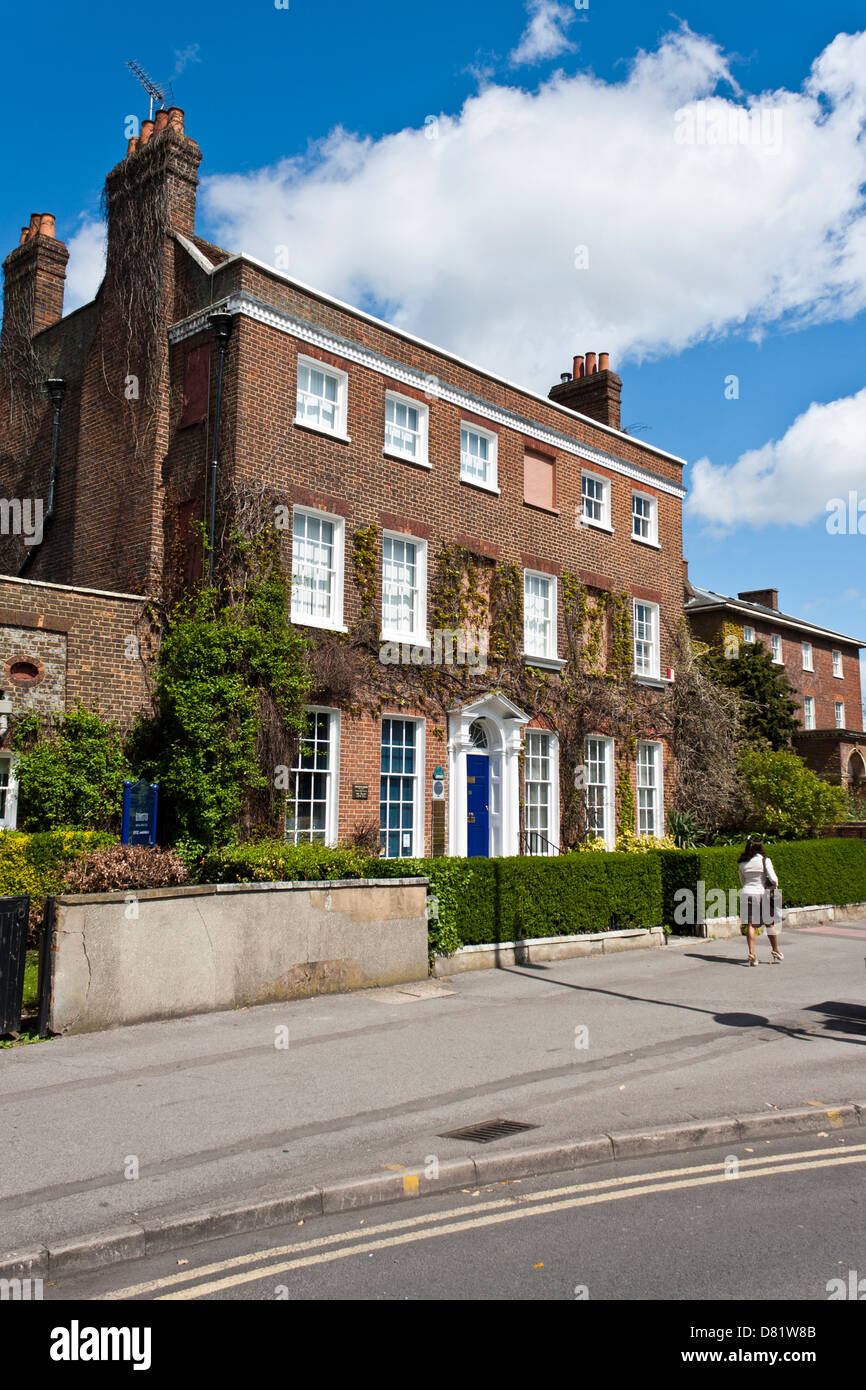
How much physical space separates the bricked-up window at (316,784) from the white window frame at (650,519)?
1109 cm

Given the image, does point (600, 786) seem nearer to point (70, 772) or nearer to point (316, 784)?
point (316, 784)

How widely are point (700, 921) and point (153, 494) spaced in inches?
464

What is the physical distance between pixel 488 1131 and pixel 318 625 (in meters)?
10.8

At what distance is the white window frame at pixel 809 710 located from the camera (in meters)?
43.3

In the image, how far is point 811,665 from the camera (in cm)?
4422

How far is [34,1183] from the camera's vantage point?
20.2 feet

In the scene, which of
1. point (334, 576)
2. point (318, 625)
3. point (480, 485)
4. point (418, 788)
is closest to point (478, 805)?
point (418, 788)

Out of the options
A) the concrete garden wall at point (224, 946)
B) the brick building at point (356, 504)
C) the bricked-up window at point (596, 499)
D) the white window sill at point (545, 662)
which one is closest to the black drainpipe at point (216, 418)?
the brick building at point (356, 504)

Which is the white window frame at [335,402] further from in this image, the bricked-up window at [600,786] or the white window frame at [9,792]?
the bricked-up window at [600,786]

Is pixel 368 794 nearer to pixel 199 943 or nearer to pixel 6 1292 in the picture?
pixel 199 943

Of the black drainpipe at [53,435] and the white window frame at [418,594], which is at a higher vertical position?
the black drainpipe at [53,435]

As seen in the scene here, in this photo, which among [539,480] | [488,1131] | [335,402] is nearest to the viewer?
[488,1131]
